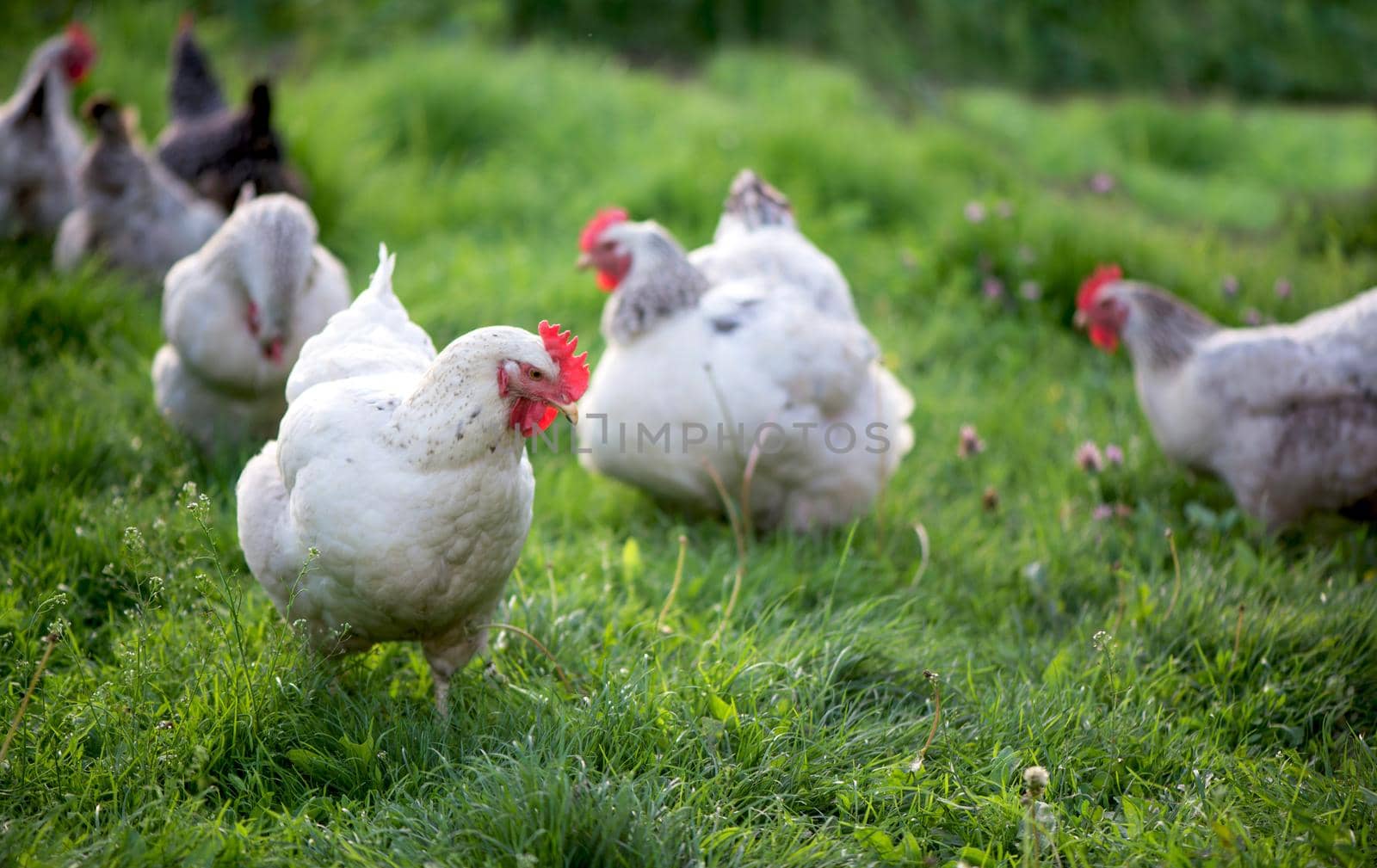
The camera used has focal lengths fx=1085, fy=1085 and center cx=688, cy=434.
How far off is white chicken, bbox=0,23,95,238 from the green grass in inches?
8.0

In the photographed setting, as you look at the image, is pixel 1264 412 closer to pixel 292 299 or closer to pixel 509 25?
pixel 292 299

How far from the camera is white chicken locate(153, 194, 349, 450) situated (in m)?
3.72

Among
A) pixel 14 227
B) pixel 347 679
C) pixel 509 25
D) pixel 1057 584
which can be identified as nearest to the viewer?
pixel 347 679

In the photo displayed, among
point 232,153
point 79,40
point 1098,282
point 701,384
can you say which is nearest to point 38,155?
point 79,40

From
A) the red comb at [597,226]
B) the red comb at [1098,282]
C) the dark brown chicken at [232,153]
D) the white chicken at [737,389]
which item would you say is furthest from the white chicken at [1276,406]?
the dark brown chicken at [232,153]

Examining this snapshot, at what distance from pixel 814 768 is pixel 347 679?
1.24m

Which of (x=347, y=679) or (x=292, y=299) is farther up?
(x=292, y=299)

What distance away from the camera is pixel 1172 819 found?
250 cm

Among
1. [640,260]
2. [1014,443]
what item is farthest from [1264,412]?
[640,260]

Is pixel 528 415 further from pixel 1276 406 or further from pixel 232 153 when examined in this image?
pixel 232 153

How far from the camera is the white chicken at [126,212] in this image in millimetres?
4906

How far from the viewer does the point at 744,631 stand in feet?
10.2

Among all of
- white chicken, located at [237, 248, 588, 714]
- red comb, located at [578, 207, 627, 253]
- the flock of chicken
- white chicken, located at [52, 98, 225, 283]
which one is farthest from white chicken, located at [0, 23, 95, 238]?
white chicken, located at [237, 248, 588, 714]

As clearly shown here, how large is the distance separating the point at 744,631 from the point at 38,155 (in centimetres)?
460
